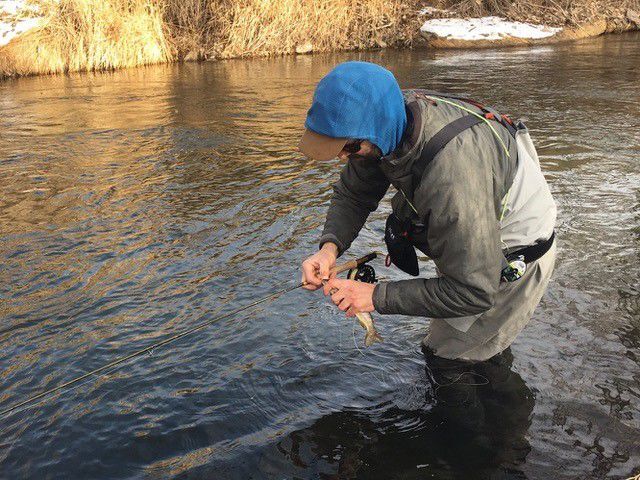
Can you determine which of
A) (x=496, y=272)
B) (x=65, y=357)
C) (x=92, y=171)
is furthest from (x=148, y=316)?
(x=92, y=171)

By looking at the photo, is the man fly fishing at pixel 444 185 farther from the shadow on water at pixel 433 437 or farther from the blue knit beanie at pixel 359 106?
the shadow on water at pixel 433 437

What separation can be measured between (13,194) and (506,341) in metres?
6.15

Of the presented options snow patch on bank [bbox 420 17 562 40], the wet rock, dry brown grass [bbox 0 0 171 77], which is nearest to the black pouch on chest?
dry brown grass [bbox 0 0 171 77]

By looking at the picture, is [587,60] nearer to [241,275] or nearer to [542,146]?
[542,146]

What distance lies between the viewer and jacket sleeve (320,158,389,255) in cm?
353

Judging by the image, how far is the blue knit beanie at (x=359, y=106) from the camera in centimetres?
250

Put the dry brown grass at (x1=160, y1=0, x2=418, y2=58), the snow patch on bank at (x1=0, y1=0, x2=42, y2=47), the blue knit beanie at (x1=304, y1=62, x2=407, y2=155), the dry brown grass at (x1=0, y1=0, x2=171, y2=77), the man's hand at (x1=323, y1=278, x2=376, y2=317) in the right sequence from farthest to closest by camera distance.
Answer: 1. the dry brown grass at (x1=160, y1=0, x2=418, y2=58)
2. the dry brown grass at (x1=0, y1=0, x2=171, y2=77)
3. the snow patch on bank at (x1=0, y1=0, x2=42, y2=47)
4. the man's hand at (x1=323, y1=278, x2=376, y2=317)
5. the blue knit beanie at (x1=304, y1=62, x2=407, y2=155)

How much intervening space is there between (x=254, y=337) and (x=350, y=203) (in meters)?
1.34

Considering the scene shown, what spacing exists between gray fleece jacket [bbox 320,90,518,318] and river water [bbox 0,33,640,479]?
3.20 feet

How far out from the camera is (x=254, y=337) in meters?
4.49

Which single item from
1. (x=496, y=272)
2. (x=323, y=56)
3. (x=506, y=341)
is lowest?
(x=506, y=341)

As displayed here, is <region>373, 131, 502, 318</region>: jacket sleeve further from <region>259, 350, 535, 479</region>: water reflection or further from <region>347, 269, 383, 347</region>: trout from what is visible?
<region>259, 350, 535, 479</region>: water reflection

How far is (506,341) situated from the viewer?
3.51m

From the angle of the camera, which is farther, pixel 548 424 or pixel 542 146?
pixel 542 146
